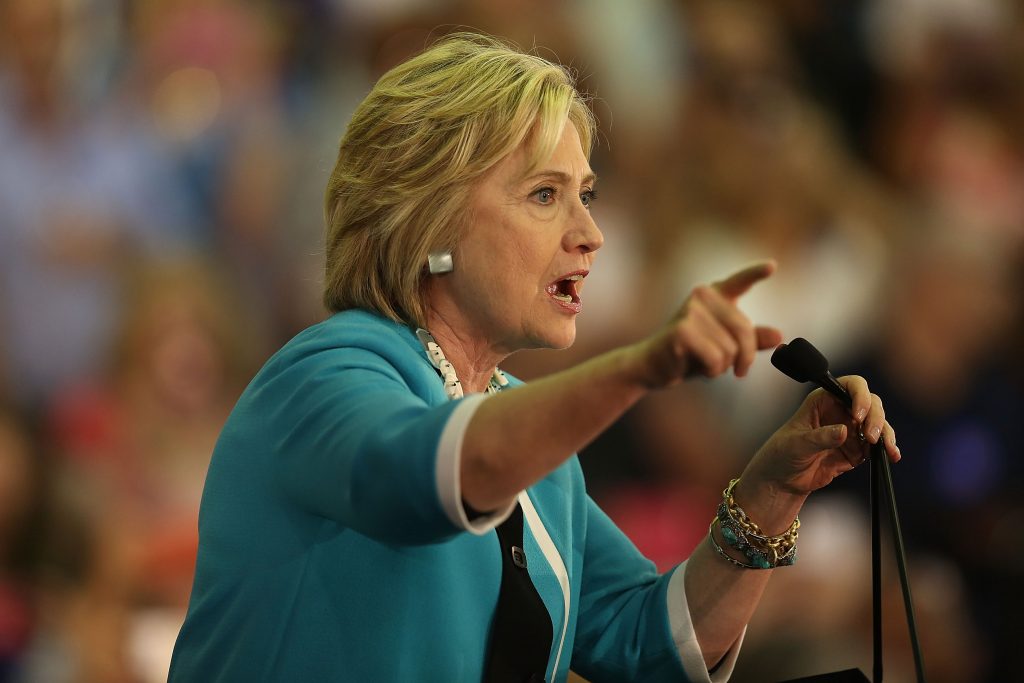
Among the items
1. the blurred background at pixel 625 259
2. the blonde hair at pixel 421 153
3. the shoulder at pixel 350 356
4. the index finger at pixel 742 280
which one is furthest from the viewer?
the blurred background at pixel 625 259

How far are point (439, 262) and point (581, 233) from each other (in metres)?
0.20

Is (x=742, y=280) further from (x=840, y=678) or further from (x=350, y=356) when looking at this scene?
(x=840, y=678)

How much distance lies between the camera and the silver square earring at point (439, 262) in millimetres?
1600

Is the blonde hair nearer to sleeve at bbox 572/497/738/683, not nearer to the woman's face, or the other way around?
the woman's face

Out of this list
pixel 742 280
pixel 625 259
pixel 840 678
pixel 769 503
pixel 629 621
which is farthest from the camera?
pixel 625 259

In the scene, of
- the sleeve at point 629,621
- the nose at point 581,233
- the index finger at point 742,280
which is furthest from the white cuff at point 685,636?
the index finger at point 742,280

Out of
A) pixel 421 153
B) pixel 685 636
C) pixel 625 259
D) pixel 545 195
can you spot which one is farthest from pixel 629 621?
pixel 625 259

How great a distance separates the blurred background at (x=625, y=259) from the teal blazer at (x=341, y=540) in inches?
83.5

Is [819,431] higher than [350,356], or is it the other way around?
[350,356]

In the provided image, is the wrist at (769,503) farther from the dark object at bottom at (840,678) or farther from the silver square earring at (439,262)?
the silver square earring at (439,262)

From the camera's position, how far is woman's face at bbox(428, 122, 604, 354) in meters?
1.58

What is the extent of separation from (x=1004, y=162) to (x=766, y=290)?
0.91 meters

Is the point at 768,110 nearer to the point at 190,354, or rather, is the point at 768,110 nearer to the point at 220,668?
the point at 190,354

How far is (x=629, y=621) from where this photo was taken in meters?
1.77
